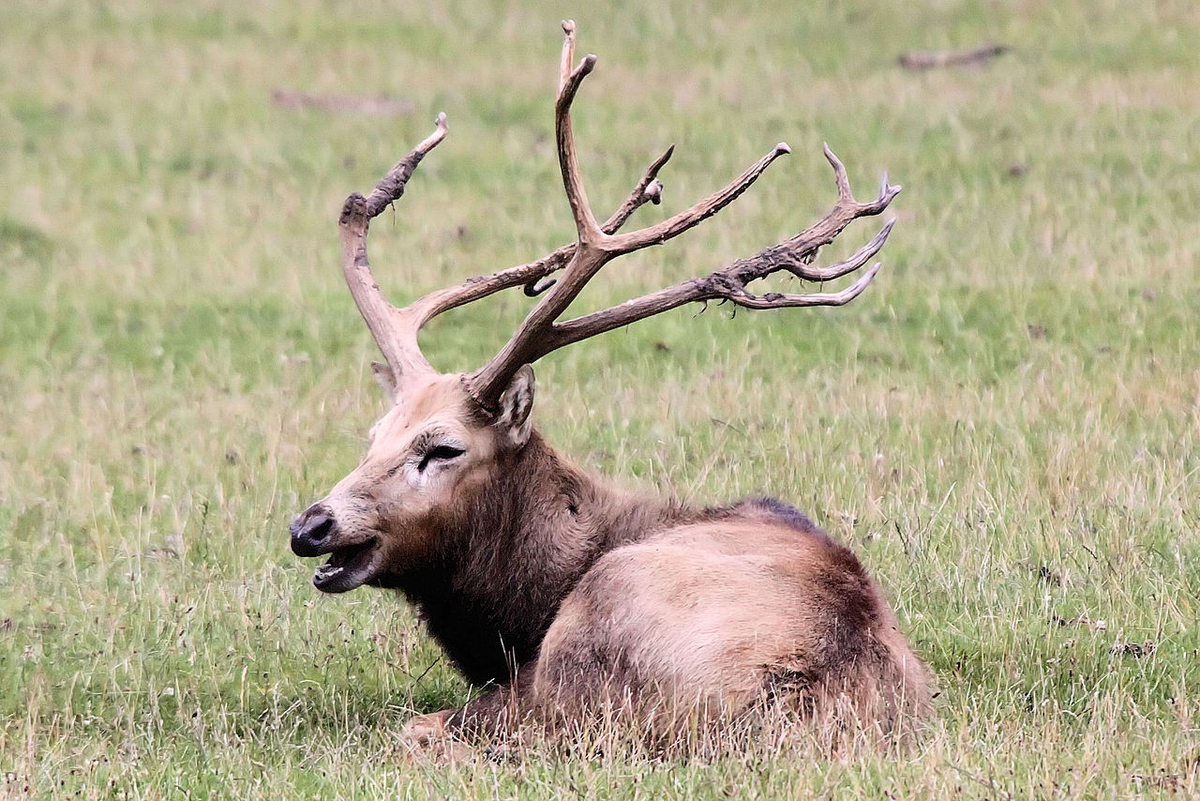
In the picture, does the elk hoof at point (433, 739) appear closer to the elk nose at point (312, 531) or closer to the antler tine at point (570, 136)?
the elk nose at point (312, 531)

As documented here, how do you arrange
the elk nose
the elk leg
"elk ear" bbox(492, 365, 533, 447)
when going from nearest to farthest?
the elk leg → the elk nose → "elk ear" bbox(492, 365, 533, 447)

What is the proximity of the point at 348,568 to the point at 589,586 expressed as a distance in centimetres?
85

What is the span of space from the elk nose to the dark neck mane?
1.32 feet

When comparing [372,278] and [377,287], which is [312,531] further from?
[372,278]

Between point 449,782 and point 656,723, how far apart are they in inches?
25.0

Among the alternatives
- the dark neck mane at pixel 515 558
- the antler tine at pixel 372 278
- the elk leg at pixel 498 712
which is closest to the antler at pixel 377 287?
the antler tine at pixel 372 278

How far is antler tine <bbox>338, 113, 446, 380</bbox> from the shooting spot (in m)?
6.86

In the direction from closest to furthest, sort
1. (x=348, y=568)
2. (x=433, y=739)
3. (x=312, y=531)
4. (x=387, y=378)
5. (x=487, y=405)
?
(x=433, y=739), (x=312, y=531), (x=348, y=568), (x=487, y=405), (x=387, y=378)

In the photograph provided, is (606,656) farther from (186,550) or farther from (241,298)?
(241,298)

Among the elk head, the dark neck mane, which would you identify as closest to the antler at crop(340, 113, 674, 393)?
the elk head

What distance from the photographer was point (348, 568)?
20.0ft

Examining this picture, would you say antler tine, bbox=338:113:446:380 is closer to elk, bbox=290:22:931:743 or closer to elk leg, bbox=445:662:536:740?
elk, bbox=290:22:931:743

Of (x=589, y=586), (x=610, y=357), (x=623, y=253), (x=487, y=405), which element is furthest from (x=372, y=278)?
(x=610, y=357)

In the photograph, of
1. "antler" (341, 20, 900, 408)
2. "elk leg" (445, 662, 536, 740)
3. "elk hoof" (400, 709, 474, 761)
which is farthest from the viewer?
"antler" (341, 20, 900, 408)
